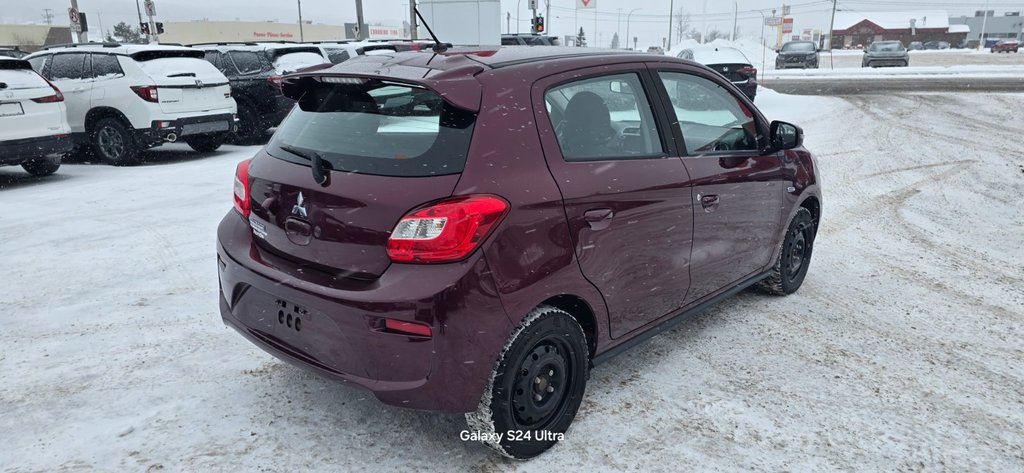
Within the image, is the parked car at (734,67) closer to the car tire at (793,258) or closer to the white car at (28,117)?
the car tire at (793,258)

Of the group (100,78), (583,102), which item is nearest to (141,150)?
(100,78)

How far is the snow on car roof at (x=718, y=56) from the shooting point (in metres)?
15.4

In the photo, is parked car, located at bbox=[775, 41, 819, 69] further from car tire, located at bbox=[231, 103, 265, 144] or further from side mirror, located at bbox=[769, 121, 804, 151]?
side mirror, located at bbox=[769, 121, 804, 151]

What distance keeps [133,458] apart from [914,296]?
185 inches

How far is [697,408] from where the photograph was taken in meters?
3.26

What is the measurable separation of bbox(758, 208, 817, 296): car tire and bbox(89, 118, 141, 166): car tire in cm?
913

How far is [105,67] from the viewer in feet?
33.4

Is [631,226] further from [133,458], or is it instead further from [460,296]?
[133,458]

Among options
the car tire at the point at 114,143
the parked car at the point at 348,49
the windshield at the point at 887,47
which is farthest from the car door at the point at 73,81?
the windshield at the point at 887,47

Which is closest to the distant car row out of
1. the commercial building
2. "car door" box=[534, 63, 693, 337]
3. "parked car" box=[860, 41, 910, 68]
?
"car door" box=[534, 63, 693, 337]

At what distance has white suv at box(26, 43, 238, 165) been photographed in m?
9.89

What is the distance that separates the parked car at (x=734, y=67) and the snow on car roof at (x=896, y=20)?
97237 mm

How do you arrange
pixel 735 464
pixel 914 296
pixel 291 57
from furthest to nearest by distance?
pixel 291 57
pixel 914 296
pixel 735 464

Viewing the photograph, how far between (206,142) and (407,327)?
10478 millimetres
